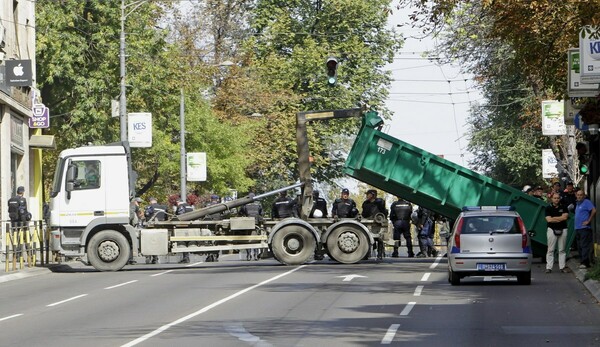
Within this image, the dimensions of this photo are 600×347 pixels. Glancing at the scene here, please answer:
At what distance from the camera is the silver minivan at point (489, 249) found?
84.1ft

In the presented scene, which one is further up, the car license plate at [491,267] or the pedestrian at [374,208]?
the pedestrian at [374,208]

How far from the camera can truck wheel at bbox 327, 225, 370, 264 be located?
33406 millimetres

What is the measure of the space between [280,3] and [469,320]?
5295 centimetres

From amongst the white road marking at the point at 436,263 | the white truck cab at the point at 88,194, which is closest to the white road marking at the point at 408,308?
the white road marking at the point at 436,263

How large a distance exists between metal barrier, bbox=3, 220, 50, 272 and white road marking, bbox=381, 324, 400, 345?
Answer: 17276mm

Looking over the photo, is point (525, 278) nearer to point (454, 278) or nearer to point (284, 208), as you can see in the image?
point (454, 278)

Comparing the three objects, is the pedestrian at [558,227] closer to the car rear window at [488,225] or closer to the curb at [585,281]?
the curb at [585,281]

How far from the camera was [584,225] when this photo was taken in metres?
29.1

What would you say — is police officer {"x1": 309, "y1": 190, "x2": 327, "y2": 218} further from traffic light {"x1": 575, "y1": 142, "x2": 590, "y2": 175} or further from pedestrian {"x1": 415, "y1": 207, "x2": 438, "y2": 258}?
traffic light {"x1": 575, "y1": 142, "x2": 590, "y2": 175}

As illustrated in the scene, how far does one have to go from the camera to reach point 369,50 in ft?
228

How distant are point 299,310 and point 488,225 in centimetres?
680

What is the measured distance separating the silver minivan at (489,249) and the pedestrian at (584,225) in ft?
11.1

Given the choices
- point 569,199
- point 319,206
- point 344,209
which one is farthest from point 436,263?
point 569,199

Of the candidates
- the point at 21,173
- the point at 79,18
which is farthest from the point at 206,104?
the point at 21,173
